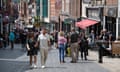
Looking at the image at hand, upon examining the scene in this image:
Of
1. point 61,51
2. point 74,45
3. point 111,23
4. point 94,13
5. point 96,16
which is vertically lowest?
point 61,51

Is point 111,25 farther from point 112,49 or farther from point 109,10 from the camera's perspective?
point 112,49

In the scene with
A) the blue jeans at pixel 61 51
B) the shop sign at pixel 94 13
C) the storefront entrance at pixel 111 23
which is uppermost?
the shop sign at pixel 94 13

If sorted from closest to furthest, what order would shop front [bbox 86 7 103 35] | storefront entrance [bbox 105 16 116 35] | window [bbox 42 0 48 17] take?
storefront entrance [bbox 105 16 116 35], shop front [bbox 86 7 103 35], window [bbox 42 0 48 17]

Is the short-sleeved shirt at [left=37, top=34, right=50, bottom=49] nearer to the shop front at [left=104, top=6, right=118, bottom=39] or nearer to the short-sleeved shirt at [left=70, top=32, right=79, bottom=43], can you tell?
the short-sleeved shirt at [left=70, top=32, right=79, bottom=43]

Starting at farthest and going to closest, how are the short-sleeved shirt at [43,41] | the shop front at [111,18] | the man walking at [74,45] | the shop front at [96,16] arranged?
1. the shop front at [96,16]
2. the shop front at [111,18]
3. the man walking at [74,45]
4. the short-sleeved shirt at [43,41]

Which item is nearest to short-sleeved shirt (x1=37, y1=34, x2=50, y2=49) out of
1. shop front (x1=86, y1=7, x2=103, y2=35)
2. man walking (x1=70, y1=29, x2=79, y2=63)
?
man walking (x1=70, y1=29, x2=79, y2=63)

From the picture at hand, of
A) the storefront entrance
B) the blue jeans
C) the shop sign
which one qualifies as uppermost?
the shop sign

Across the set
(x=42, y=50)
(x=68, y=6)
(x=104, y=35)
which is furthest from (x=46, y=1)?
(x=42, y=50)

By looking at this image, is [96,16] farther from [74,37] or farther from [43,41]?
[43,41]

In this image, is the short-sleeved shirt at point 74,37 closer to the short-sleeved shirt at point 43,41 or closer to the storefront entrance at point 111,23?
the short-sleeved shirt at point 43,41

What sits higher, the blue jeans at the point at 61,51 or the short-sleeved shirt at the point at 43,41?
the short-sleeved shirt at the point at 43,41

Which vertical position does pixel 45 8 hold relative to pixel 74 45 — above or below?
above

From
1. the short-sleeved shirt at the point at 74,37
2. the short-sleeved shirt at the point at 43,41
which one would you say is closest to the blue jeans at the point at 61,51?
the short-sleeved shirt at the point at 74,37

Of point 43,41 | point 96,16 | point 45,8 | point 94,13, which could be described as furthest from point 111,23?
point 45,8
